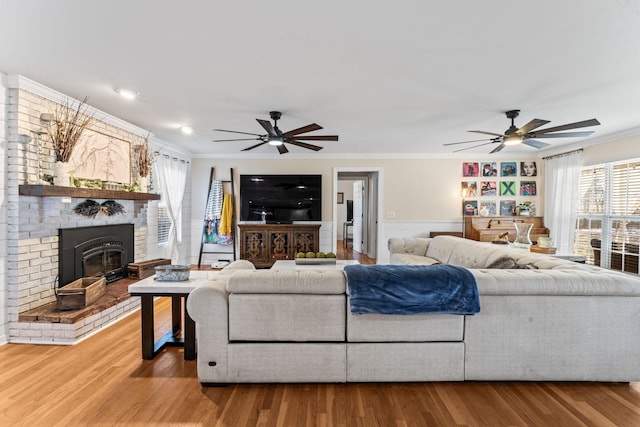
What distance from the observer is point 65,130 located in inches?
121

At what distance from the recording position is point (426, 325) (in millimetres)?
2068

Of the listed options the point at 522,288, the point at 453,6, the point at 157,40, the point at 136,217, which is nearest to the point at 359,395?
the point at 522,288

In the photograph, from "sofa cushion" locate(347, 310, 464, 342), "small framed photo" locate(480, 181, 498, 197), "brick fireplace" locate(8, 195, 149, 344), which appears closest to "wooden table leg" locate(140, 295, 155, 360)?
"brick fireplace" locate(8, 195, 149, 344)

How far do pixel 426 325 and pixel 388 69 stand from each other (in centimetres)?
197

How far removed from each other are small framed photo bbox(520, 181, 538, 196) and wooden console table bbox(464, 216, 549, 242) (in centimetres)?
55

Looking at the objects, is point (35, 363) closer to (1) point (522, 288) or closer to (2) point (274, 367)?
(2) point (274, 367)

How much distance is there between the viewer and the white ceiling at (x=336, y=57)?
177 centimetres

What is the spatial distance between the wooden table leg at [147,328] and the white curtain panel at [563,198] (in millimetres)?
6259

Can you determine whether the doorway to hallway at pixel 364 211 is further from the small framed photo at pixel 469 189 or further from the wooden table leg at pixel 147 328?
the wooden table leg at pixel 147 328

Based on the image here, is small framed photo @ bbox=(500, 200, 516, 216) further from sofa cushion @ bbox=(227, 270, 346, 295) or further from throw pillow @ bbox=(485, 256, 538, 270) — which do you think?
sofa cushion @ bbox=(227, 270, 346, 295)

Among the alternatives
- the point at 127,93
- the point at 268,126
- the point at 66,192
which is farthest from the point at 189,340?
the point at 127,93

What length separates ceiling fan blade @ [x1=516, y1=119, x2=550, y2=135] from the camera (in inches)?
114

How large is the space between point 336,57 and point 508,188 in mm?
5386

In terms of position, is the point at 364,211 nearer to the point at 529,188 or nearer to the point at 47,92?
the point at 529,188
